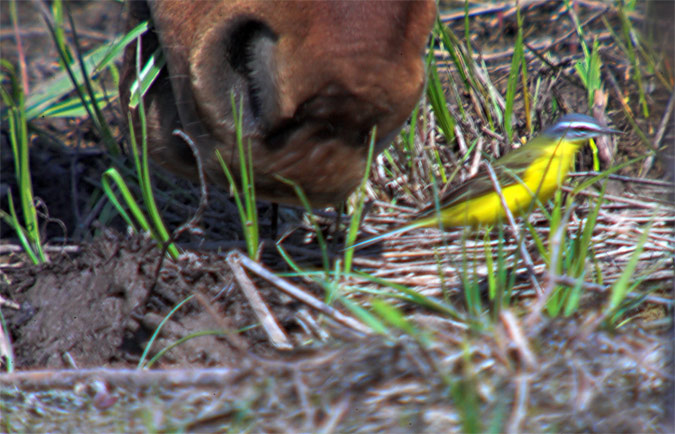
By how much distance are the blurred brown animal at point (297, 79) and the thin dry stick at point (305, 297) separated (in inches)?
7.4

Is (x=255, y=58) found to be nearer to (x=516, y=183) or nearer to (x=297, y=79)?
Result: (x=297, y=79)

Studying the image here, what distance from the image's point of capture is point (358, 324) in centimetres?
166

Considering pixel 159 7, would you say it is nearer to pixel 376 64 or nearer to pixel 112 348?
pixel 376 64

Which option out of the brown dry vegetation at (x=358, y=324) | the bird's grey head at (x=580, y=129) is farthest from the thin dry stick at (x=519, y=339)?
the bird's grey head at (x=580, y=129)

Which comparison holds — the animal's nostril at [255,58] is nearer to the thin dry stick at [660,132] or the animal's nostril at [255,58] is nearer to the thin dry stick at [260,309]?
the thin dry stick at [260,309]

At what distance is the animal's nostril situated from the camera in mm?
1658

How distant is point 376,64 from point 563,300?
26.6 inches

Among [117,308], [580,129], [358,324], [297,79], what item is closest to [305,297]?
[358,324]

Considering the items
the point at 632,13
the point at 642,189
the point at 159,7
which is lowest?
the point at 642,189

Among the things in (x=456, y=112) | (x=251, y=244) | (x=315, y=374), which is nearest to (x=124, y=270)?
(x=251, y=244)

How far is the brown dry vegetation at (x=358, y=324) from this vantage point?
134 centimetres

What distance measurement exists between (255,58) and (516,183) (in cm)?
114

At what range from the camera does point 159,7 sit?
80.4 inches

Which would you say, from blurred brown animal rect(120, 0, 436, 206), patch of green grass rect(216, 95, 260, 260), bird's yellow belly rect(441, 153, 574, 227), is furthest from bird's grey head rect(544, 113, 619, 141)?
patch of green grass rect(216, 95, 260, 260)
